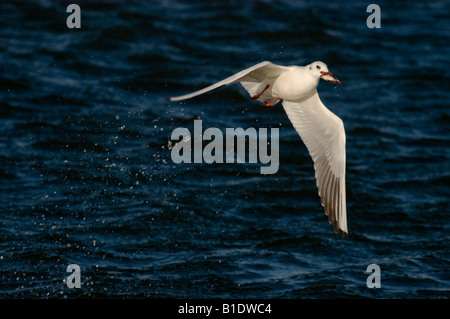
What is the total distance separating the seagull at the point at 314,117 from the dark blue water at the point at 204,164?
102cm

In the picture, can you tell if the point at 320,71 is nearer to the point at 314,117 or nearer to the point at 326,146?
the point at 314,117

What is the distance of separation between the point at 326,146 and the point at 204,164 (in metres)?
3.21

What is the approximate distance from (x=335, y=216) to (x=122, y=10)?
9.35 m

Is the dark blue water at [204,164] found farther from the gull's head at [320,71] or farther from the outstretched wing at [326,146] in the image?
the gull's head at [320,71]

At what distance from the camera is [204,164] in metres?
11.6

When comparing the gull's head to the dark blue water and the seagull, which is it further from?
the dark blue water

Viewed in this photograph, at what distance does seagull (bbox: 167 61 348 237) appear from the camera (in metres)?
7.96

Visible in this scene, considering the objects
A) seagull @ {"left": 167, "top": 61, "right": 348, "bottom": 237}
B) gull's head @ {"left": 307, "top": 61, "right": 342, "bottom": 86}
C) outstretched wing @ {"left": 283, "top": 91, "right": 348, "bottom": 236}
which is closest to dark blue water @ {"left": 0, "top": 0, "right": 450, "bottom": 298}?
outstretched wing @ {"left": 283, "top": 91, "right": 348, "bottom": 236}

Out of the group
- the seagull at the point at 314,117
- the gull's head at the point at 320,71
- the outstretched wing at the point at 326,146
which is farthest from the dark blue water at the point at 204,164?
the gull's head at the point at 320,71

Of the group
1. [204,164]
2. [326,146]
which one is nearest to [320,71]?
[326,146]

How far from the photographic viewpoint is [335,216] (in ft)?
28.5

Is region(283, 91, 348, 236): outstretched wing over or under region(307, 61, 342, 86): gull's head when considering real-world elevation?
under

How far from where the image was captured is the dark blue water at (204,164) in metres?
9.20

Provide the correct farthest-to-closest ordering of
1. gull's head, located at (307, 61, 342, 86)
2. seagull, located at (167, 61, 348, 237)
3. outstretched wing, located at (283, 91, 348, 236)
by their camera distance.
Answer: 1. outstretched wing, located at (283, 91, 348, 236)
2. seagull, located at (167, 61, 348, 237)
3. gull's head, located at (307, 61, 342, 86)
